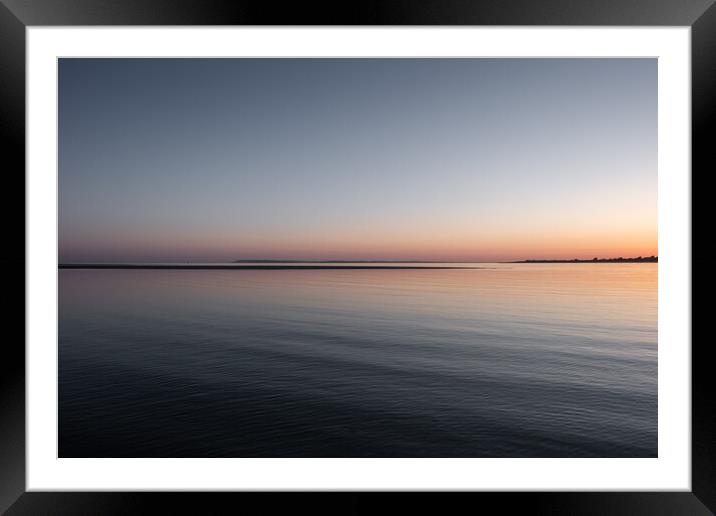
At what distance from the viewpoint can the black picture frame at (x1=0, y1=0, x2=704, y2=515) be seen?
152cm

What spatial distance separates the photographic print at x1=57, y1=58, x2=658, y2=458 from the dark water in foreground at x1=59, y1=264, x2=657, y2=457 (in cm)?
3

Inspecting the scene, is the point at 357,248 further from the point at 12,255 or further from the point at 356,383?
the point at 12,255

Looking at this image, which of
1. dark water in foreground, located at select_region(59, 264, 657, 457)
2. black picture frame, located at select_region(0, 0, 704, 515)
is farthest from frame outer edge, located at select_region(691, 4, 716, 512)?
dark water in foreground, located at select_region(59, 264, 657, 457)

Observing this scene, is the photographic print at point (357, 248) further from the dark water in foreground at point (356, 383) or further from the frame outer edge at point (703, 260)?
the frame outer edge at point (703, 260)

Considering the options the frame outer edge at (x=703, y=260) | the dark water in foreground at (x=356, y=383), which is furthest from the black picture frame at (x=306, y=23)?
the dark water in foreground at (x=356, y=383)

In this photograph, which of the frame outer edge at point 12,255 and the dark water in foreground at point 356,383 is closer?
the frame outer edge at point 12,255

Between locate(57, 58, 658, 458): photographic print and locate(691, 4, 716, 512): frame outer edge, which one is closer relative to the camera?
locate(691, 4, 716, 512): frame outer edge

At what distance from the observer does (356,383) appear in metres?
4.98

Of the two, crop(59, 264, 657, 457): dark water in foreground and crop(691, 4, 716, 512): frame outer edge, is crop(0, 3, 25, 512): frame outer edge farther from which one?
crop(691, 4, 716, 512): frame outer edge

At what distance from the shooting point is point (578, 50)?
1753mm

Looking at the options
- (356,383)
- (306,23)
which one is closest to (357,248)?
(356,383)

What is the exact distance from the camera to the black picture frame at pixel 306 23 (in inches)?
59.7

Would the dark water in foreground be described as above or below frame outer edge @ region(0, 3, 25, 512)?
below

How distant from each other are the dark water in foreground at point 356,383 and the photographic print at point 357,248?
0.03 m
